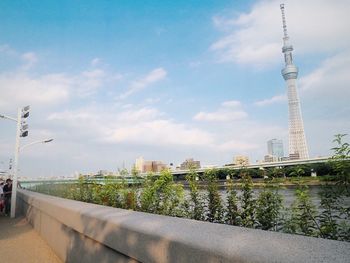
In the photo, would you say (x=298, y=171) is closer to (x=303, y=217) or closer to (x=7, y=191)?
(x=303, y=217)

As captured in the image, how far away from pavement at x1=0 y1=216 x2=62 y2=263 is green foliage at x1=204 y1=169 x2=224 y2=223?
308cm

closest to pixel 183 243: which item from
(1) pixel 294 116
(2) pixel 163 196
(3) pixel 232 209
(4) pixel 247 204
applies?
(4) pixel 247 204

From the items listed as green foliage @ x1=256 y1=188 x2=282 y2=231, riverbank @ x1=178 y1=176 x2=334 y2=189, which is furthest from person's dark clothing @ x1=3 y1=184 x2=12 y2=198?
green foliage @ x1=256 y1=188 x2=282 y2=231

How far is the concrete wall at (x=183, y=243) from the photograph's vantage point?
1.70 metres

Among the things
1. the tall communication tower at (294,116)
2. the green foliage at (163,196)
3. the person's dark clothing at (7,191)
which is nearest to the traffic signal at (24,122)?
the person's dark clothing at (7,191)

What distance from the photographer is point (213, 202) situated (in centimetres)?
451

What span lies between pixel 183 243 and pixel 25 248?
6.19 metres

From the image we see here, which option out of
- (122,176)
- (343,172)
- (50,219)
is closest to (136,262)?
(343,172)

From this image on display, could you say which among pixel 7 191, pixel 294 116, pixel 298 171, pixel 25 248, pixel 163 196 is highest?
pixel 294 116

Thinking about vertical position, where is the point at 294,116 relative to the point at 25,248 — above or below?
above

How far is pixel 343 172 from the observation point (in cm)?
295

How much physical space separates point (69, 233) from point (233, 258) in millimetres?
4084

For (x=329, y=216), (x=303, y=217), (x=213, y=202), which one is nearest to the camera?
(x=329, y=216)

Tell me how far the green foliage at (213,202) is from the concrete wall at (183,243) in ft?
4.57
